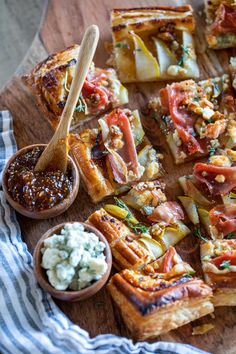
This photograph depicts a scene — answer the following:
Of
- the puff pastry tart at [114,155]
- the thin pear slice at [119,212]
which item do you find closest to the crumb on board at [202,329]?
the thin pear slice at [119,212]

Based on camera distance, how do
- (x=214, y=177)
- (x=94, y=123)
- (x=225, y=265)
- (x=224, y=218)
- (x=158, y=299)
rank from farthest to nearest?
(x=94, y=123) < (x=214, y=177) < (x=224, y=218) < (x=225, y=265) < (x=158, y=299)

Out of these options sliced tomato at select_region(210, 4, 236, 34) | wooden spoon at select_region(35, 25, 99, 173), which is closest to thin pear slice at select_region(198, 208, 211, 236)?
wooden spoon at select_region(35, 25, 99, 173)

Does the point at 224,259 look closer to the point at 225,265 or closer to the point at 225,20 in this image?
the point at 225,265

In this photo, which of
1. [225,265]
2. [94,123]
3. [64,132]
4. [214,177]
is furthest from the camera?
[94,123]

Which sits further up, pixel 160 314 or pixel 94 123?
pixel 94 123

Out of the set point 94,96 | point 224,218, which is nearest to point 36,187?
point 94,96

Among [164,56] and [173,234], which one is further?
[164,56]

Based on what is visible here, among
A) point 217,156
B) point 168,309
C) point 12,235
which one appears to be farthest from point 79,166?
point 168,309
